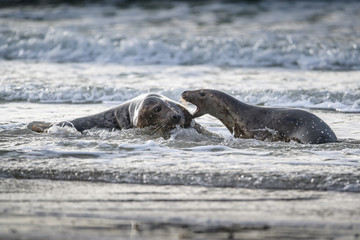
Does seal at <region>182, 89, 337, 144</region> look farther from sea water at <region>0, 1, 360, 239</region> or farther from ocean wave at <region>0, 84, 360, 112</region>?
ocean wave at <region>0, 84, 360, 112</region>

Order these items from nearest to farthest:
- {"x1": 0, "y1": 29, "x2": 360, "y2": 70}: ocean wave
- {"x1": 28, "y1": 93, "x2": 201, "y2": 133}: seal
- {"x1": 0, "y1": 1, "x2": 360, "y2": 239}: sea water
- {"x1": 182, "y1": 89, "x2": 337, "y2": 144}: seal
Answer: {"x1": 0, "y1": 1, "x2": 360, "y2": 239}: sea water, {"x1": 182, "y1": 89, "x2": 337, "y2": 144}: seal, {"x1": 28, "y1": 93, "x2": 201, "y2": 133}: seal, {"x1": 0, "y1": 29, "x2": 360, "y2": 70}: ocean wave

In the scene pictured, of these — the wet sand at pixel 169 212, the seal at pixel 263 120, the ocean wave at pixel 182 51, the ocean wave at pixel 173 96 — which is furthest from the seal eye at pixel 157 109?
the ocean wave at pixel 182 51

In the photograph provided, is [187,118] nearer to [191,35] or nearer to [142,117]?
[142,117]

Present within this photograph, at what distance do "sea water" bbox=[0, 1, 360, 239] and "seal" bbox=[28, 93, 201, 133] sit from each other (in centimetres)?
15

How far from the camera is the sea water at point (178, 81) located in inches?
238

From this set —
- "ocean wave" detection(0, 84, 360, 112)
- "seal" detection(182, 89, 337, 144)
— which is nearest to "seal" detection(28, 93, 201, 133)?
"seal" detection(182, 89, 337, 144)

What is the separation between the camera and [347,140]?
302 inches

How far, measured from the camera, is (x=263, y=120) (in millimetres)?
7965

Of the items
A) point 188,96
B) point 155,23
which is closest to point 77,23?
Result: point 155,23

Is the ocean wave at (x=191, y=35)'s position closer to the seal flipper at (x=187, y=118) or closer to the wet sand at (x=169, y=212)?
the seal flipper at (x=187, y=118)

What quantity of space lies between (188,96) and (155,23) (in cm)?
1598

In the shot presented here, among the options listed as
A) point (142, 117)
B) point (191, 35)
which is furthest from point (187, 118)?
point (191, 35)

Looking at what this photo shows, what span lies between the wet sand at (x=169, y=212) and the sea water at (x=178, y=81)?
29cm

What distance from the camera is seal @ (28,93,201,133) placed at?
316 inches
